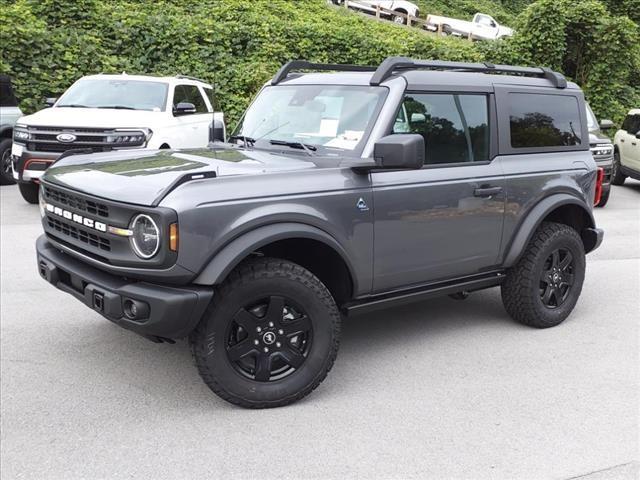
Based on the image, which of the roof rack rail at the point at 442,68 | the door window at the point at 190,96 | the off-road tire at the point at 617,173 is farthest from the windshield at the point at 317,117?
the off-road tire at the point at 617,173

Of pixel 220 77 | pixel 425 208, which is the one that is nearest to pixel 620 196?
pixel 220 77

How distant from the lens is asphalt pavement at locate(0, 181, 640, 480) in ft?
10.5

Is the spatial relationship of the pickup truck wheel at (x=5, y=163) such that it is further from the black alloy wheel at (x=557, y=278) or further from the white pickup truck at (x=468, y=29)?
the white pickup truck at (x=468, y=29)

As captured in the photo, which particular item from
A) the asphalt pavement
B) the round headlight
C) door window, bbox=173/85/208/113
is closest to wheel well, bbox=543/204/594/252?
the asphalt pavement

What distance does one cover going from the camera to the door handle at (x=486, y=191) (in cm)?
456

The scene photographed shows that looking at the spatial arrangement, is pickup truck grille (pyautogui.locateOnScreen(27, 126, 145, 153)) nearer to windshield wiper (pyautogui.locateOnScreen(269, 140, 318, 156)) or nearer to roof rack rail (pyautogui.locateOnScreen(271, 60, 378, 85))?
roof rack rail (pyautogui.locateOnScreen(271, 60, 378, 85))

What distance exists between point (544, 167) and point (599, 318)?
4.70 feet

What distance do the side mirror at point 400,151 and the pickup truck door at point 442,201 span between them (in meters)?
0.27

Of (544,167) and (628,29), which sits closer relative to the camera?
(544,167)

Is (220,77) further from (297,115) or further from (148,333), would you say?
(148,333)

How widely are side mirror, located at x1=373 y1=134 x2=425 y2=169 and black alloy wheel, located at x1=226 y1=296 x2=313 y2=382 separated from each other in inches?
38.4

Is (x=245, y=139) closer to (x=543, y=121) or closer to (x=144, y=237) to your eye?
(x=144, y=237)

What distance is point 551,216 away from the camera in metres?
5.39

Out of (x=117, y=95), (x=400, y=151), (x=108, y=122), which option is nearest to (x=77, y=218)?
(x=400, y=151)
